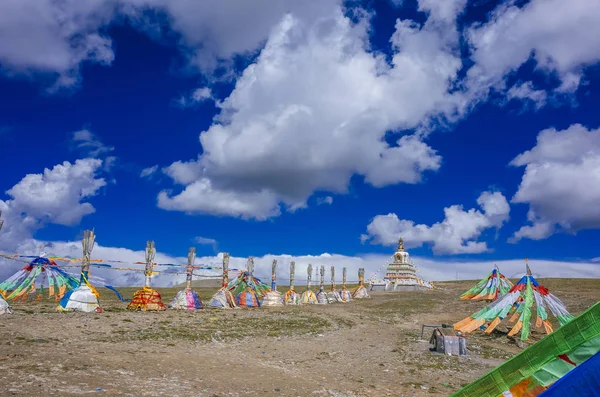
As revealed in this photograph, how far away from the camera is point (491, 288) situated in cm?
4553

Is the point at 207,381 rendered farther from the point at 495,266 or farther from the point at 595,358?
the point at 495,266

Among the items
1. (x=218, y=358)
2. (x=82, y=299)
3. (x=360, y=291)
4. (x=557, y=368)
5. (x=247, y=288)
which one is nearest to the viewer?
(x=557, y=368)

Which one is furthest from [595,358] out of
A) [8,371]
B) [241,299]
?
[241,299]

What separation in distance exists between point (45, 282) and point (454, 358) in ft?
110

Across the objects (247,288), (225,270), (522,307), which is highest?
(225,270)

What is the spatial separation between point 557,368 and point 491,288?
158ft

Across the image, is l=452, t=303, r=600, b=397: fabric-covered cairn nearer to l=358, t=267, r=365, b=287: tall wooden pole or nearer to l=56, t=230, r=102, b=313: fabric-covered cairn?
l=56, t=230, r=102, b=313: fabric-covered cairn

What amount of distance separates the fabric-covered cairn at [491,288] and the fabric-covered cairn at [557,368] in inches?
1828

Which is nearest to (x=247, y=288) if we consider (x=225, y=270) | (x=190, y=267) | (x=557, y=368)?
(x=225, y=270)

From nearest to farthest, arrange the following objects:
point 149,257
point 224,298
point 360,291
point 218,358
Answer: point 218,358 → point 149,257 → point 224,298 → point 360,291

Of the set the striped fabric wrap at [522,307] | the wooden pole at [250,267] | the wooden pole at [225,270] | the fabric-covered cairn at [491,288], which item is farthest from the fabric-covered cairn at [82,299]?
the fabric-covered cairn at [491,288]

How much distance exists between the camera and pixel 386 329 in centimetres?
2497

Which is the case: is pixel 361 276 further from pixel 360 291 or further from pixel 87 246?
pixel 87 246

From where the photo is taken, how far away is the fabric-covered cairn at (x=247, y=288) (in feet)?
117
